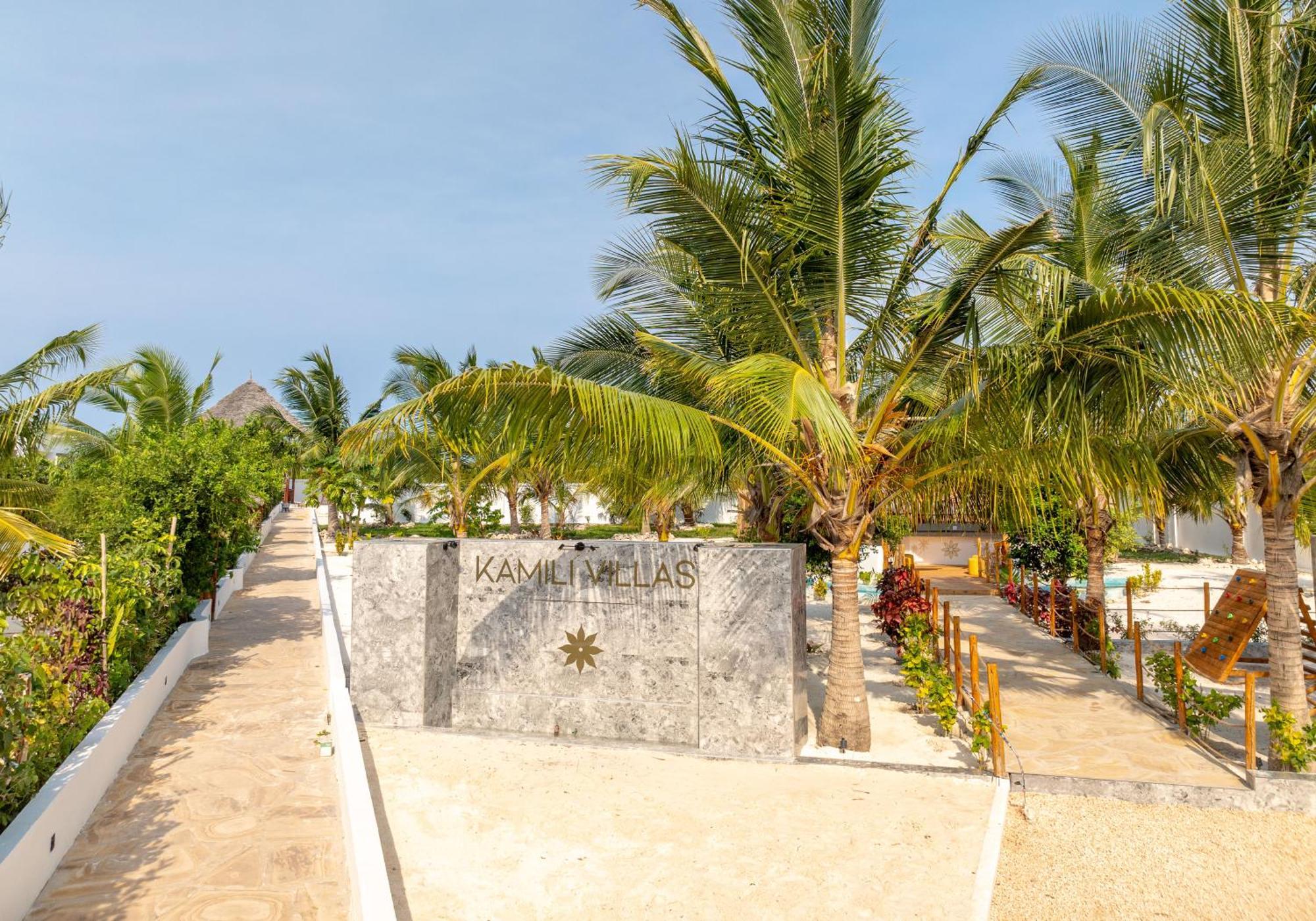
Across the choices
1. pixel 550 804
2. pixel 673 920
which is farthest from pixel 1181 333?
pixel 550 804

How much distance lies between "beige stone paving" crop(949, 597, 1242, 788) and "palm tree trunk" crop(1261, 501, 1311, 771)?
82 cm

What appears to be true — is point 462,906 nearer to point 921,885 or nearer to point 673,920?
point 673,920

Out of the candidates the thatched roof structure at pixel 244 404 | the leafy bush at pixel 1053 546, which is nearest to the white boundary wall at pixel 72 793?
the leafy bush at pixel 1053 546

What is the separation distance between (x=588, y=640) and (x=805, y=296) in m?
3.71

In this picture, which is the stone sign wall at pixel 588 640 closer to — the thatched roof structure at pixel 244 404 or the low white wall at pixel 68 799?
the low white wall at pixel 68 799

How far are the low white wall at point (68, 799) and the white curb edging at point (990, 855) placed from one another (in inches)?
205

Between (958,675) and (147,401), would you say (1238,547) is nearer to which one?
(958,675)

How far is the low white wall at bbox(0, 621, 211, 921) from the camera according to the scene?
4.25 meters

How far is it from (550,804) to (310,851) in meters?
1.65

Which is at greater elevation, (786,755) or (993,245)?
(993,245)

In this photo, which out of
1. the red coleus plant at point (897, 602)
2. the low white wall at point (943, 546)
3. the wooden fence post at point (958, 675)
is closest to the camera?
the wooden fence post at point (958, 675)

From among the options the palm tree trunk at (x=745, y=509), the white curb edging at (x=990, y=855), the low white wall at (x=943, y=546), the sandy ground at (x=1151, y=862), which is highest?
the palm tree trunk at (x=745, y=509)

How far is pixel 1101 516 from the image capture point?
11734mm

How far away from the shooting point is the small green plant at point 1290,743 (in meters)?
6.04
